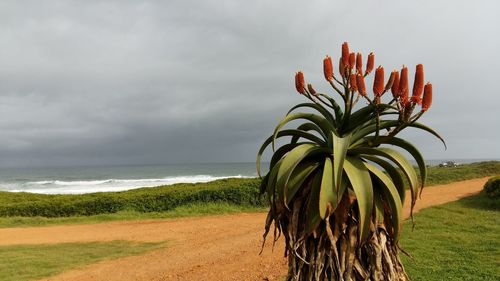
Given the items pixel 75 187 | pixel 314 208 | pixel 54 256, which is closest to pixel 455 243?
pixel 314 208

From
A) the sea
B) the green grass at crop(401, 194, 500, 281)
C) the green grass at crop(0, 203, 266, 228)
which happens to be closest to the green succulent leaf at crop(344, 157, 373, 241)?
the green grass at crop(401, 194, 500, 281)

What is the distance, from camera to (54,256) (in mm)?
10680

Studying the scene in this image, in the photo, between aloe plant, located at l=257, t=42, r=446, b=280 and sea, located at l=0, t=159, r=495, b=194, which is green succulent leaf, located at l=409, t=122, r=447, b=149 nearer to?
aloe plant, located at l=257, t=42, r=446, b=280

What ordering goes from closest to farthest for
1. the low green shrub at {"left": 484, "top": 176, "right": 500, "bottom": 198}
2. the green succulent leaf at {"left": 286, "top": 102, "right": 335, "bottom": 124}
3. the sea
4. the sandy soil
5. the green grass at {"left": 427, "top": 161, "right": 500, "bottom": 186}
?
the green succulent leaf at {"left": 286, "top": 102, "right": 335, "bottom": 124} < the sandy soil < the low green shrub at {"left": 484, "top": 176, "right": 500, "bottom": 198} < the green grass at {"left": 427, "top": 161, "right": 500, "bottom": 186} < the sea

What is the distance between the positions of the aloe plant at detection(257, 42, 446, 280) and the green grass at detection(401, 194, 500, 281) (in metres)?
3.34

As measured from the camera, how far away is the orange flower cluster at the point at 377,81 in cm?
241

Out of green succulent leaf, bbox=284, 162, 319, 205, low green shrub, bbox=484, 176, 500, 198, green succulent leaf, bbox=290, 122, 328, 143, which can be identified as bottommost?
low green shrub, bbox=484, 176, 500, 198

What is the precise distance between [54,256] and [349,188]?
32.7 ft

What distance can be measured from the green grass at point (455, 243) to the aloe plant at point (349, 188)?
3.34 meters

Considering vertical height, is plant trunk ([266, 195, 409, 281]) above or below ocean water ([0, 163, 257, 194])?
below

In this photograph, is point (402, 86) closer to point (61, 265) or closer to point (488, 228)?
point (61, 265)

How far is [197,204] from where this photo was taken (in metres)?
18.1

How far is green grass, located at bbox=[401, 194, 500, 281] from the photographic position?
7512mm

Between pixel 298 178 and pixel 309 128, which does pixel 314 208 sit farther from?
pixel 309 128
